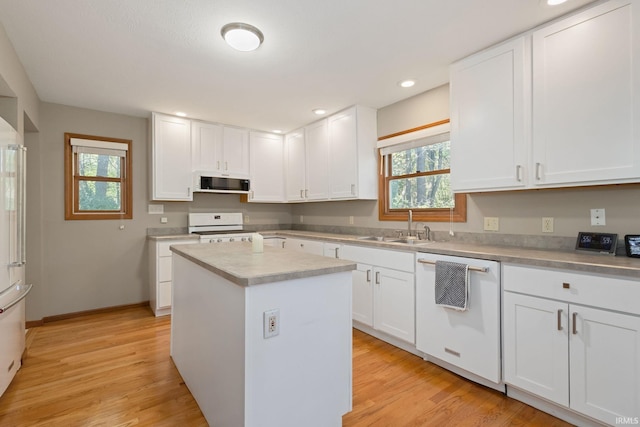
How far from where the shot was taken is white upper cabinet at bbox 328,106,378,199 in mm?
3553

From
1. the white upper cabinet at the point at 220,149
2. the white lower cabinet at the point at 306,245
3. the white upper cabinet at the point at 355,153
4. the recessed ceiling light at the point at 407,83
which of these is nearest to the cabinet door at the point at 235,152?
the white upper cabinet at the point at 220,149

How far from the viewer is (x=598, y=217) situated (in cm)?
201

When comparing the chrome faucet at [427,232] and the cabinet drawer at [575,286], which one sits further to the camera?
the chrome faucet at [427,232]

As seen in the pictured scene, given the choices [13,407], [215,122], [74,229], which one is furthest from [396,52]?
[74,229]

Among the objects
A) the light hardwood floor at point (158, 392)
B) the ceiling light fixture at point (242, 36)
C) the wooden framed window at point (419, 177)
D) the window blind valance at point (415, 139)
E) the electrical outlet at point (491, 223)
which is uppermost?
the ceiling light fixture at point (242, 36)

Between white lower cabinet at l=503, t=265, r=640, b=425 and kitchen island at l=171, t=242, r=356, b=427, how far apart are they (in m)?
1.10

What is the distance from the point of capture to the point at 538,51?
2.04 m

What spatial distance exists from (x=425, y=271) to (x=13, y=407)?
114 inches

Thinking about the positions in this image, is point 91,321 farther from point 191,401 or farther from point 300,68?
point 300,68

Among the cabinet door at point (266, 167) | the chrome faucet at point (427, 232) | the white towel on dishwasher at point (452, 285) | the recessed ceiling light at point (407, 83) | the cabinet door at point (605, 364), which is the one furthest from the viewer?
the cabinet door at point (266, 167)

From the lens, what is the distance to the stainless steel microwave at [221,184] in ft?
13.3

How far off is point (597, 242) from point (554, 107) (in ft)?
2.98

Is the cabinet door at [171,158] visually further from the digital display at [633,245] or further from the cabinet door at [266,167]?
the digital display at [633,245]

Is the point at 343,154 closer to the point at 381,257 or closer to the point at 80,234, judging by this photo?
the point at 381,257
